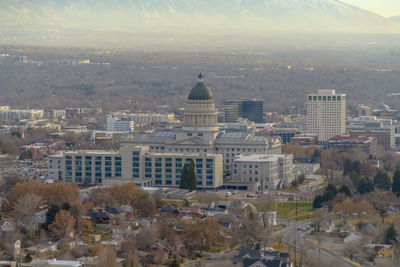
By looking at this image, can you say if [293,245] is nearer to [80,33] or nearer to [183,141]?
[183,141]

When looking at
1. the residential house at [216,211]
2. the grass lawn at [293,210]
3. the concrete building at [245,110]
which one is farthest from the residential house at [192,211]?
the concrete building at [245,110]

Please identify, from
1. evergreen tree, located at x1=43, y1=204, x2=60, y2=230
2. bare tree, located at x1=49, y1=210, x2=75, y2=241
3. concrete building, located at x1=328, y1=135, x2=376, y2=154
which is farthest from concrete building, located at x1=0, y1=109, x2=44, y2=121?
bare tree, located at x1=49, y1=210, x2=75, y2=241

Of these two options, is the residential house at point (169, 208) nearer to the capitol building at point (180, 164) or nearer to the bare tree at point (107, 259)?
the capitol building at point (180, 164)

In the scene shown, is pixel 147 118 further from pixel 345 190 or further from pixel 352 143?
pixel 345 190

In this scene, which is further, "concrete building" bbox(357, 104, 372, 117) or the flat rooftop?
"concrete building" bbox(357, 104, 372, 117)

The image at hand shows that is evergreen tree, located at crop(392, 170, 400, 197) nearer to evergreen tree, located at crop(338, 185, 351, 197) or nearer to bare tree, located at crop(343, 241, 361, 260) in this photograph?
evergreen tree, located at crop(338, 185, 351, 197)

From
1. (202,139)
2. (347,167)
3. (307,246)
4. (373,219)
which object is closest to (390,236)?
(307,246)
